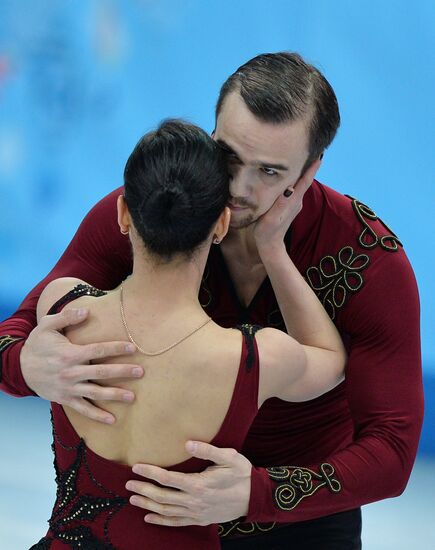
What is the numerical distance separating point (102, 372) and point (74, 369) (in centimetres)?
8

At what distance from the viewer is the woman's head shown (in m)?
1.86

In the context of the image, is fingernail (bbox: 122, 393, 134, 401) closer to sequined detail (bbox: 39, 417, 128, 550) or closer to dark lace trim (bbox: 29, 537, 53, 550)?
sequined detail (bbox: 39, 417, 128, 550)

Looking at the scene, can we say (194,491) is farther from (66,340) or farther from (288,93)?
(288,93)

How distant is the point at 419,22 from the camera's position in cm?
530

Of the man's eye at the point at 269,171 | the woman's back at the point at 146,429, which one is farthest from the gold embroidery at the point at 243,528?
the man's eye at the point at 269,171

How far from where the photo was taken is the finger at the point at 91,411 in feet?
6.33

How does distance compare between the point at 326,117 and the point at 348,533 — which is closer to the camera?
the point at 326,117

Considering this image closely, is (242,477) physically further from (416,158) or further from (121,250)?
(416,158)

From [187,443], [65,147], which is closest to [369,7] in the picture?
[65,147]

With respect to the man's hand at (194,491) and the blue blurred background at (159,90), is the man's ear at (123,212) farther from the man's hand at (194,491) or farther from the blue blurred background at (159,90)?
the blue blurred background at (159,90)

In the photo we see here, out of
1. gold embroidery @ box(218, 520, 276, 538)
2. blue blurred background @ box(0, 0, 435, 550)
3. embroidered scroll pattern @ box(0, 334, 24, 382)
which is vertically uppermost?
blue blurred background @ box(0, 0, 435, 550)

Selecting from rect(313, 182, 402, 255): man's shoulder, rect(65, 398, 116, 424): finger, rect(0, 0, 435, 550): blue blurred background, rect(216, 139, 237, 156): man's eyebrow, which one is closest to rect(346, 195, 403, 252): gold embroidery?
rect(313, 182, 402, 255): man's shoulder

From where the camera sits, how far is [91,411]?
1944mm

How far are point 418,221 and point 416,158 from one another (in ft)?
1.00
